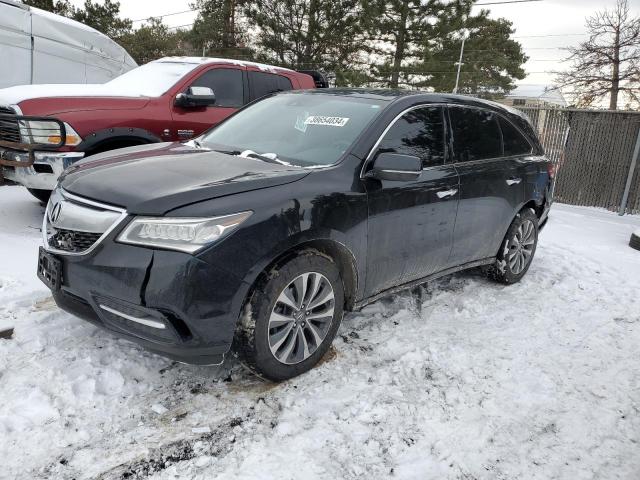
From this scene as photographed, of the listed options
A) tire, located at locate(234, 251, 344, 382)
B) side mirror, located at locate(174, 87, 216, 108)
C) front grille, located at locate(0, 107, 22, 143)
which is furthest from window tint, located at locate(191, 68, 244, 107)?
tire, located at locate(234, 251, 344, 382)

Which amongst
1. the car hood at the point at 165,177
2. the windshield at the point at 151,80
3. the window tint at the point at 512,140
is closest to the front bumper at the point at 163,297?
the car hood at the point at 165,177

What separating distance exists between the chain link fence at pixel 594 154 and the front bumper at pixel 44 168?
27.6ft

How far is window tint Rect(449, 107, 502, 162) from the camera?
4.04 m

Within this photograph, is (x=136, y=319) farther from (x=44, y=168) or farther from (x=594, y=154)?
(x=594, y=154)

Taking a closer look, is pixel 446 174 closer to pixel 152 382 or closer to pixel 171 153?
pixel 171 153

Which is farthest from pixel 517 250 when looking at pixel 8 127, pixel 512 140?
pixel 8 127

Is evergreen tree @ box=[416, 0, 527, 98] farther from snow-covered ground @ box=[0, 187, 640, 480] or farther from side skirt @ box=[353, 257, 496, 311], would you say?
snow-covered ground @ box=[0, 187, 640, 480]

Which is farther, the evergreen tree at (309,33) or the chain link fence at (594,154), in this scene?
the evergreen tree at (309,33)

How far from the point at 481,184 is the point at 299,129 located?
1611mm

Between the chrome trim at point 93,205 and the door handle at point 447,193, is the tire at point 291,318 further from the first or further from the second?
the door handle at point 447,193

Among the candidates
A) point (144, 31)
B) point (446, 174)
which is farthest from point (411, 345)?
point (144, 31)

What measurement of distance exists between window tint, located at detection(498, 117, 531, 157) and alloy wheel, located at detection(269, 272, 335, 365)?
8.50 ft

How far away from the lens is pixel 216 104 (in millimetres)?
6520

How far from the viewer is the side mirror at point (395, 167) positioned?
310 centimetres
